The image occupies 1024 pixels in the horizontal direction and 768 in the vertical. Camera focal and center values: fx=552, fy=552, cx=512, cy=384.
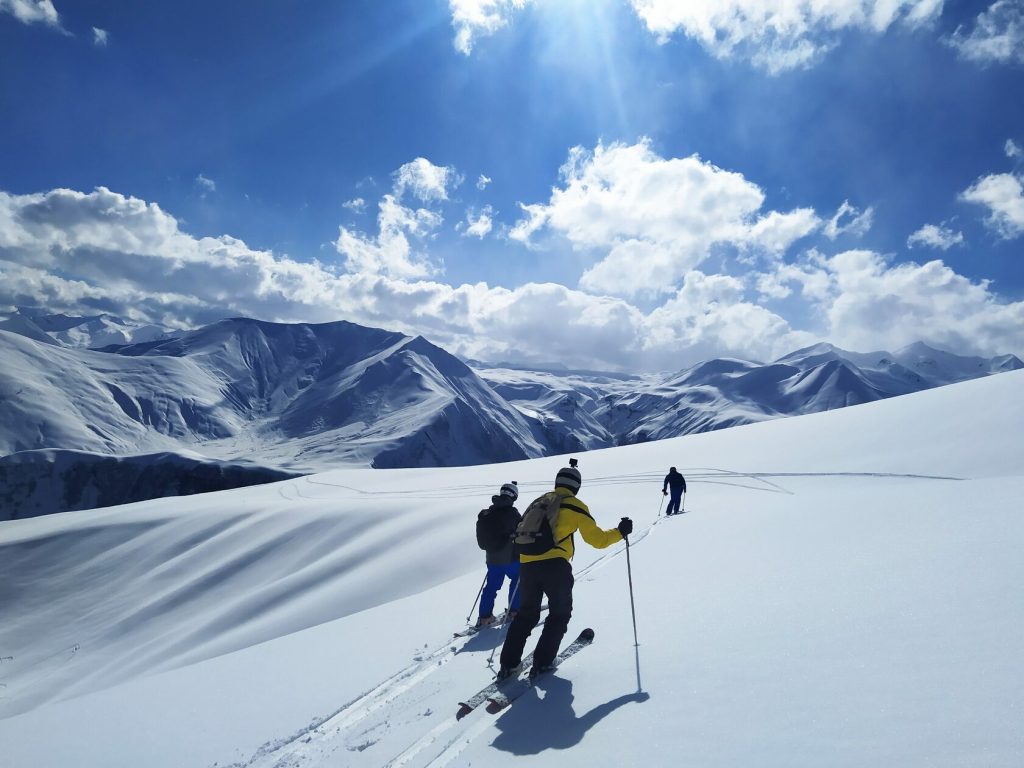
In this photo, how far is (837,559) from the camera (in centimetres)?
880

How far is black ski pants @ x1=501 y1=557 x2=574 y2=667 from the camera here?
21.0ft

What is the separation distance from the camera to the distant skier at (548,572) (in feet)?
21.0

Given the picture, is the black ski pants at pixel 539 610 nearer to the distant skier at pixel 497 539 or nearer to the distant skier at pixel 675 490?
the distant skier at pixel 497 539

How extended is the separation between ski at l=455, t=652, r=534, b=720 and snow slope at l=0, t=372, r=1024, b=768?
0.14m

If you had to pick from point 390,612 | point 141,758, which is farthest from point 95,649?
point 141,758

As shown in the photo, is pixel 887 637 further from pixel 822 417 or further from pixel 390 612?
pixel 822 417

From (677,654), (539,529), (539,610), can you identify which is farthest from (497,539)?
(677,654)

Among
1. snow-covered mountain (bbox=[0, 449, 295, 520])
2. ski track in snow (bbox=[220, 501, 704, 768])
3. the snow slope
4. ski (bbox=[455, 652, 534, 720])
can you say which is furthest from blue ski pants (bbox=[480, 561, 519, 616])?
snow-covered mountain (bbox=[0, 449, 295, 520])

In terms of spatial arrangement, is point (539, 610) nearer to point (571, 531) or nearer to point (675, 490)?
point (571, 531)

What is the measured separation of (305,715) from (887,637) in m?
6.68

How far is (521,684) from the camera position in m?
6.38

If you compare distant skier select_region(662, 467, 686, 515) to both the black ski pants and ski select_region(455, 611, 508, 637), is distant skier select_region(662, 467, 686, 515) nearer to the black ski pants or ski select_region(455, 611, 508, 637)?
ski select_region(455, 611, 508, 637)

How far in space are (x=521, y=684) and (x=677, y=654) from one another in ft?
5.93

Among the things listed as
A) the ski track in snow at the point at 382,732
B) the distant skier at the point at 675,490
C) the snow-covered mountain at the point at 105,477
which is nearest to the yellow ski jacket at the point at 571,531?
the ski track in snow at the point at 382,732
